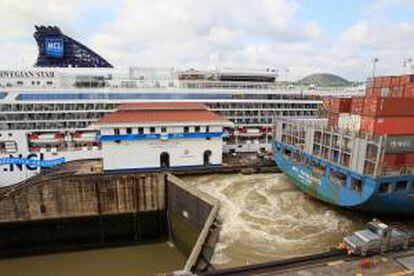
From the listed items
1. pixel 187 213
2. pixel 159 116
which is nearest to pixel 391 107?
pixel 187 213

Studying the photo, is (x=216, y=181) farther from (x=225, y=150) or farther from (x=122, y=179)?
(x=225, y=150)

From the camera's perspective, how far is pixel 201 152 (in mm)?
28250

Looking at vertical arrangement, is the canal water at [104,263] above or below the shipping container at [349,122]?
below

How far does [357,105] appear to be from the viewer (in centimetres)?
1977

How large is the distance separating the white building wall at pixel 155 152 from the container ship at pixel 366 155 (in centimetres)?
911

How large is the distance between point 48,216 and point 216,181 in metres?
12.9

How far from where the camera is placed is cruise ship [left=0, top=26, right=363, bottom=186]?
30.4 meters

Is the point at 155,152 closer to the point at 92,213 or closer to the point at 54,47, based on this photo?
the point at 92,213

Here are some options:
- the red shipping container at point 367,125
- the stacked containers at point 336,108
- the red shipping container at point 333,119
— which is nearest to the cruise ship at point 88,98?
the stacked containers at point 336,108

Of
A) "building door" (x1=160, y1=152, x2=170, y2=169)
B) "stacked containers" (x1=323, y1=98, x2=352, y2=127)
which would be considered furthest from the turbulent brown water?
"stacked containers" (x1=323, y1=98, x2=352, y2=127)

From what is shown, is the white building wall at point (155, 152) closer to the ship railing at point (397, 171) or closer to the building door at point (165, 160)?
the building door at point (165, 160)

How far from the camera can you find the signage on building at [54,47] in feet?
125

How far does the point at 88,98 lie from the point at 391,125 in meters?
27.8

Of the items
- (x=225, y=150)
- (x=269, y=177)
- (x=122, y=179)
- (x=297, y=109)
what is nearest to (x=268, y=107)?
(x=297, y=109)
